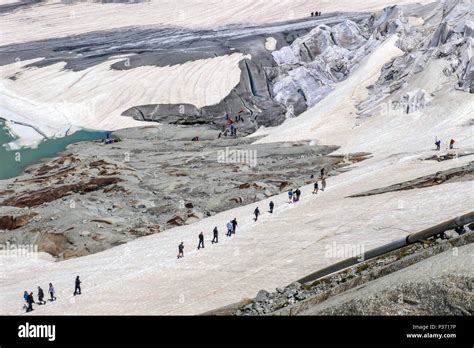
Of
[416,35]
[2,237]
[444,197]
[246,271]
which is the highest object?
[416,35]

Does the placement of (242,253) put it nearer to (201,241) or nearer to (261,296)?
(201,241)

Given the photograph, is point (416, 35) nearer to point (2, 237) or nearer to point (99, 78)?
point (99, 78)

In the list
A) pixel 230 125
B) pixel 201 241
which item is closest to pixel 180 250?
pixel 201 241

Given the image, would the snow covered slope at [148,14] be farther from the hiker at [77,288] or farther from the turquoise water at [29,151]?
the hiker at [77,288]

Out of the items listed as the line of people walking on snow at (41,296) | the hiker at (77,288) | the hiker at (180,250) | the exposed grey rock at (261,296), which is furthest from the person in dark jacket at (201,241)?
the exposed grey rock at (261,296)

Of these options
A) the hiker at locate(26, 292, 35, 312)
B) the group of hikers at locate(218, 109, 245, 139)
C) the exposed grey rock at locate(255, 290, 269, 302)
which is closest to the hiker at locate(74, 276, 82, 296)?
the hiker at locate(26, 292, 35, 312)

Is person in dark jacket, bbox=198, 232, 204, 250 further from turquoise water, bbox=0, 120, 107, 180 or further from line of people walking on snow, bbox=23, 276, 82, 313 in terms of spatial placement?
turquoise water, bbox=0, 120, 107, 180

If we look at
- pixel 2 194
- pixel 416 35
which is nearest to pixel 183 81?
pixel 416 35
